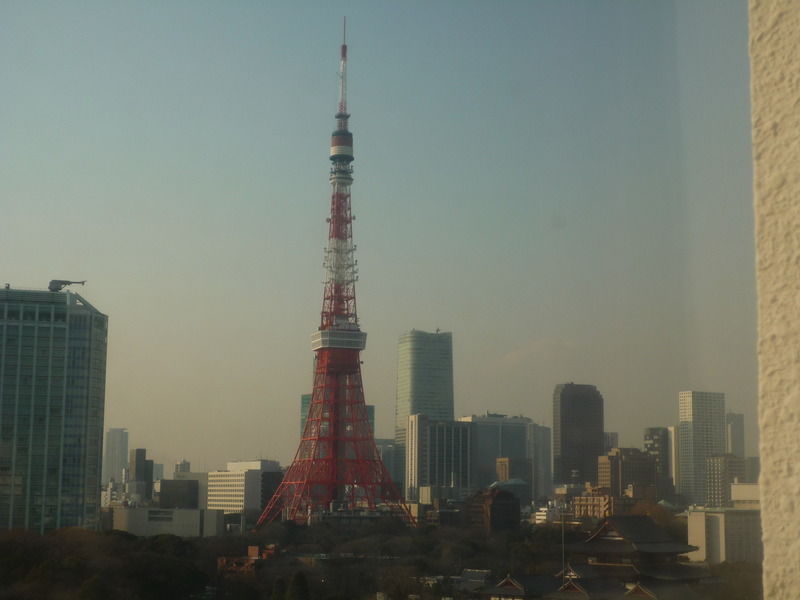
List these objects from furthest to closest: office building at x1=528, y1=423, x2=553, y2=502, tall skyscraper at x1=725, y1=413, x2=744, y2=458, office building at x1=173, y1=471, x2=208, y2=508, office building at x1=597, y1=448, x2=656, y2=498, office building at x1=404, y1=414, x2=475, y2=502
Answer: office building at x1=404, y1=414, x2=475, y2=502 < office building at x1=528, y1=423, x2=553, y2=502 < office building at x1=173, y1=471, x2=208, y2=508 < office building at x1=597, y1=448, x2=656, y2=498 < tall skyscraper at x1=725, y1=413, x2=744, y2=458

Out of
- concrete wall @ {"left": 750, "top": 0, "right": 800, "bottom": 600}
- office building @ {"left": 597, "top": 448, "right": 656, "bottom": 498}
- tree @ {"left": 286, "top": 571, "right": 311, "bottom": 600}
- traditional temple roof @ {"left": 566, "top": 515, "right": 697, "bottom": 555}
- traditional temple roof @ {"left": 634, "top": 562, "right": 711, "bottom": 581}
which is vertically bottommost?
tree @ {"left": 286, "top": 571, "right": 311, "bottom": 600}

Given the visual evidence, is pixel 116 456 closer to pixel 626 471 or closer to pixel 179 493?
pixel 179 493

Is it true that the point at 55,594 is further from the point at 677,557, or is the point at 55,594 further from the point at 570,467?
the point at 570,467

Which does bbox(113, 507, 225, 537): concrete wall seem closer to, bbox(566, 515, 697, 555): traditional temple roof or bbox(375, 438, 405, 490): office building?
bbox(566, 515, 697, 555): traditional temple roof

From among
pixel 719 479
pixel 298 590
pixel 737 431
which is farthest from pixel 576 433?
pixel 737 431

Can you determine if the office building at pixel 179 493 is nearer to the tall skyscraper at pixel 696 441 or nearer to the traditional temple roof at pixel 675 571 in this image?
the tall skyscraper at pixel 696 441

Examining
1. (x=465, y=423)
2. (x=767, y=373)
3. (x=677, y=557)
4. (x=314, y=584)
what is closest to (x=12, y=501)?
(x=314, y=584)

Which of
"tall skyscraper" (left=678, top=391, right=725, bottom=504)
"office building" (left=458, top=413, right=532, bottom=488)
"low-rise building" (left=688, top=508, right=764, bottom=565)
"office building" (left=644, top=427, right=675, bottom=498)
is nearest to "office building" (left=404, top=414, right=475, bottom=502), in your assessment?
"office building" (left=458, top=413, right=532, bottom=488)
